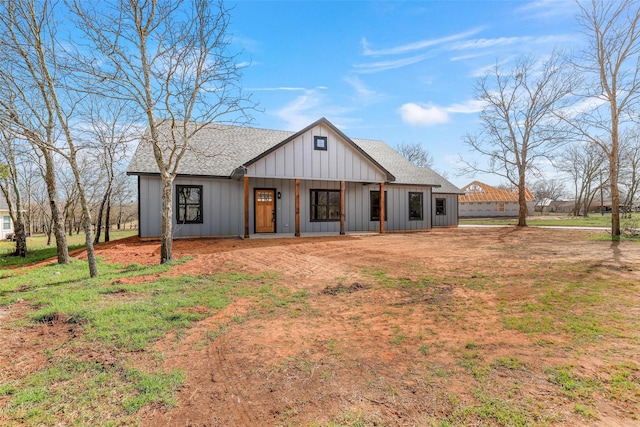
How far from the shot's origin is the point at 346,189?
1583 cm

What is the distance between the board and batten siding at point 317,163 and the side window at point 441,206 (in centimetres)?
828

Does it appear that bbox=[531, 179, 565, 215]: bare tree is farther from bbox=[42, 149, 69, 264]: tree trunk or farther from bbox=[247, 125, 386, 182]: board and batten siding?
bbox=[42, 149, 69, 264]: tree trunk

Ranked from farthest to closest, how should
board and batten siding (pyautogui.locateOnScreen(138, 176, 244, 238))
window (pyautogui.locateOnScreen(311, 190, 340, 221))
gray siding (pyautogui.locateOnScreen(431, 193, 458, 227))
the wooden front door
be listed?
gray siding (pyautogui.locateOnScreen(431, 193, 458, 227)) → window (pyautogui.locateOnScreen(311, 190, 340, 221)) → the wooden front door → board and batten siding (pyautogui.locateOnScreen(138, 176, 244, 238))

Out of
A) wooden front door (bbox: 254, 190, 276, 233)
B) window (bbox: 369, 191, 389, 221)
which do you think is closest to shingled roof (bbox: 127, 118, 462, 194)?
window (bbox: 369, 191, 389, 221)

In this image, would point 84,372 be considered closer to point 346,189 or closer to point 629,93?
point 346,189

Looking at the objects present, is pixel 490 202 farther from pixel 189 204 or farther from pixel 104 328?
pixel 104 328

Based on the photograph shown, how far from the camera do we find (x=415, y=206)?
17953 millimetres

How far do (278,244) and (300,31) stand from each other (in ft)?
24.7

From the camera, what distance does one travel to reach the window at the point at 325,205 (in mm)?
15008

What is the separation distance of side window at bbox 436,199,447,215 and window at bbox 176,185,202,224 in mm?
15831

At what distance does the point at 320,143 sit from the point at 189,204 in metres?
6.46

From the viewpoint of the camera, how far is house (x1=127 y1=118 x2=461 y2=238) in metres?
12.3

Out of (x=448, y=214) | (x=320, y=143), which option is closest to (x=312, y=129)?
(x=320, y=143)

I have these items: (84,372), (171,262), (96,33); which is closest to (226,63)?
(96,33)
